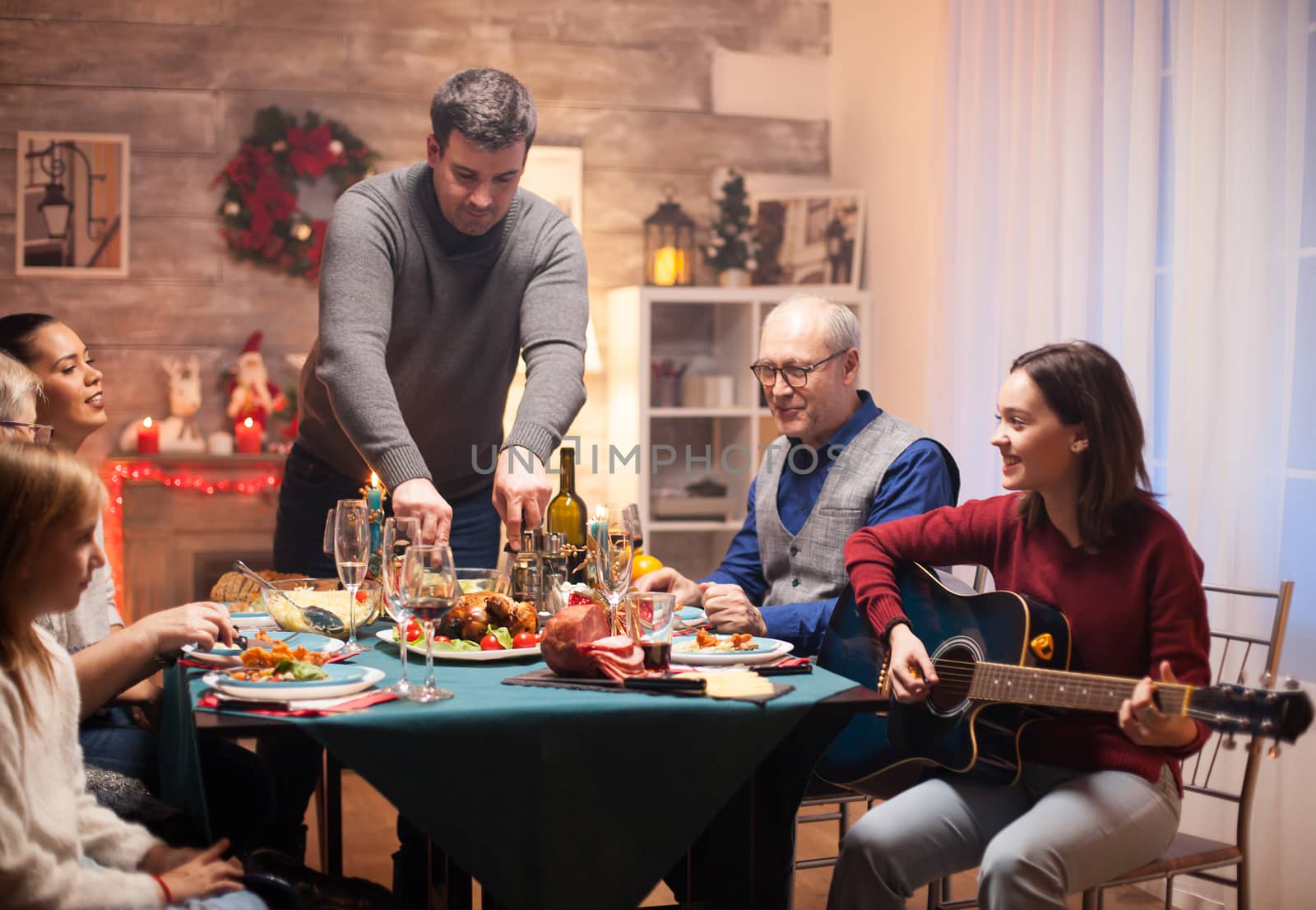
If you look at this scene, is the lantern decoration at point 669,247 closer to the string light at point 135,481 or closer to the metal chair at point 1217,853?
the string light at point 135,481

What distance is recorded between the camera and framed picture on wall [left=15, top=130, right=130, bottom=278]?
465 centimetres

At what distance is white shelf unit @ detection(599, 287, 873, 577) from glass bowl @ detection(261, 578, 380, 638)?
270 cm

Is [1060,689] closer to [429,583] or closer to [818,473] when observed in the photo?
[429,583]

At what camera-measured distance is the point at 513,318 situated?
276 centimetres

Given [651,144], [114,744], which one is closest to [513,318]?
[114,744]

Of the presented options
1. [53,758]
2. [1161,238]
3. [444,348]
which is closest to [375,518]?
[444,348]

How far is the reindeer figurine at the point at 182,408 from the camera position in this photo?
4.66 metres

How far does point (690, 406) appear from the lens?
16.0 ft

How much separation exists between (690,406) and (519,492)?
105 inches

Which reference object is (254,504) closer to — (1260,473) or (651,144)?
(651,144)

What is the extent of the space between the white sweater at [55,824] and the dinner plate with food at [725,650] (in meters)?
0.76

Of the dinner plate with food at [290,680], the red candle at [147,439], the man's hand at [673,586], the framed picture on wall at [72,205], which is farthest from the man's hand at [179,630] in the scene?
the framed picture on wall at [72,205]

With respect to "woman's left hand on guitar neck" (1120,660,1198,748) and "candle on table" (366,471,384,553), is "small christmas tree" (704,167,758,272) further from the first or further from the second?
"woman's left hand on guitar neck" (1120,660,1198,748)

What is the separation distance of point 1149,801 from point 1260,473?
1255mm
